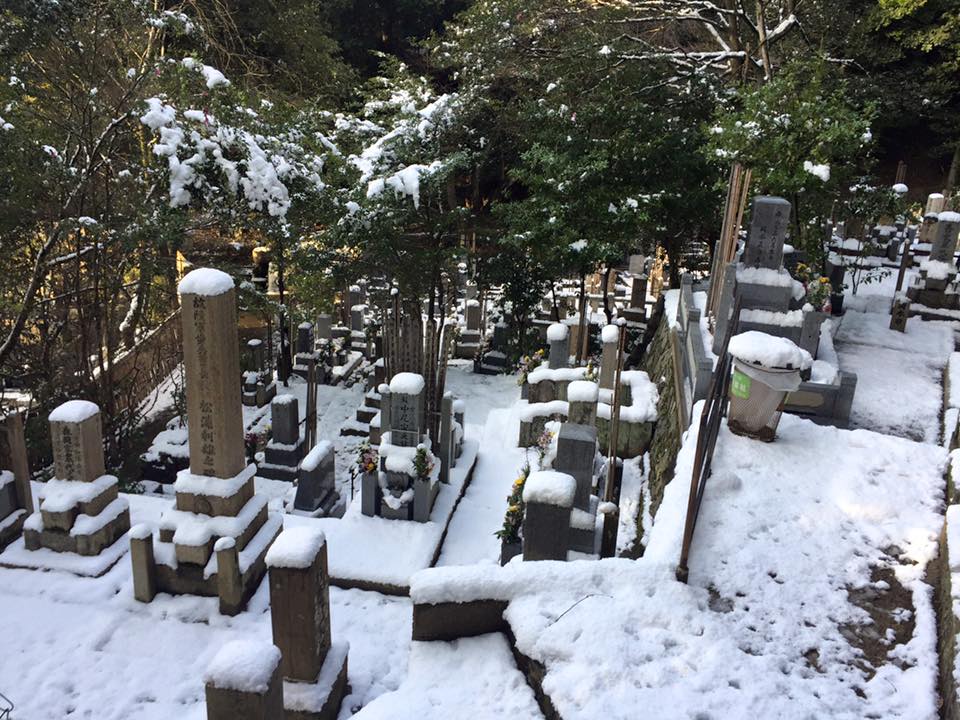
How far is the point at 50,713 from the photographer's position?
5531mm

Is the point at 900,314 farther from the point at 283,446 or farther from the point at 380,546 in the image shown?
the point at 283,446

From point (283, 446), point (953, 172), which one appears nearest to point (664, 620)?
point (283, 446)

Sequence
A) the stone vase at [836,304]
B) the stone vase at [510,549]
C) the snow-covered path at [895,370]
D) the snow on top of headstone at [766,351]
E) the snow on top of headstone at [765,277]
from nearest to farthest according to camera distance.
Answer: the snow on top of headstone at [766,351] < the stone vase at [510,549] < the snow on top of headstone at [765,277] < the snow-covered path at [895,370] < the stone vase at [836,304]

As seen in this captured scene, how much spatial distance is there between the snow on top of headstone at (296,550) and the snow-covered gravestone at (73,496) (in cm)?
372

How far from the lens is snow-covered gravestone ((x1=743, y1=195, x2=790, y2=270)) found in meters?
7.92

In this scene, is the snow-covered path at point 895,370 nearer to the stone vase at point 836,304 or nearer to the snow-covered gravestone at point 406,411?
the stone vase at point 836,304

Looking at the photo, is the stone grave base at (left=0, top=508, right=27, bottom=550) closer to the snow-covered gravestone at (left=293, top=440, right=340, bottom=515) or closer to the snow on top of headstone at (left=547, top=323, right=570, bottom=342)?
the snow-covered gravestone at (left=293, top=440, right=340, bottom=515)

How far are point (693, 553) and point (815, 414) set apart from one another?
4.24 metres

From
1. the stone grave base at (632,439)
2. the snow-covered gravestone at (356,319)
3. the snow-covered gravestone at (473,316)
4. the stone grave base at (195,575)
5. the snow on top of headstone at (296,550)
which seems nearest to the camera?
the snow on top of headstone at (296,550)

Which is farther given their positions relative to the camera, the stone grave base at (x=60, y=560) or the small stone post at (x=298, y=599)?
the stone grave base at (x=60, y=560)

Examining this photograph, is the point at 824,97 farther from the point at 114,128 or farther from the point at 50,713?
the point at 50,713

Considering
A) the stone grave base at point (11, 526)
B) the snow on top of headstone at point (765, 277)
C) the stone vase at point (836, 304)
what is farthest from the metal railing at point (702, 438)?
the stone vase at point (836, 304)

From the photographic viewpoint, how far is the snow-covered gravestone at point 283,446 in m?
11.4

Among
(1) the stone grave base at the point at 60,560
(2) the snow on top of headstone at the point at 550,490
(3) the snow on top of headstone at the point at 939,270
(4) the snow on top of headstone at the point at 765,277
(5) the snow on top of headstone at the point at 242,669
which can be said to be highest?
(4) the snow on top of headstone at the point at 765,277
